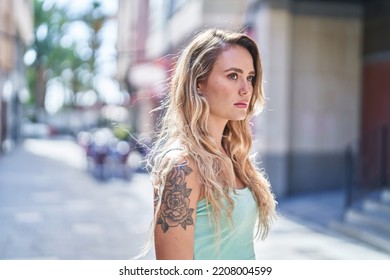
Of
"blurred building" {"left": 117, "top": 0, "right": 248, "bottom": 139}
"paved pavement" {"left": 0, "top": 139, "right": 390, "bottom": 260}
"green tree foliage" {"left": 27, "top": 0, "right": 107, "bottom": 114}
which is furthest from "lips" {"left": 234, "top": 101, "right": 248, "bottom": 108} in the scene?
"blurred building" {"left": 117, "top": 0, "right": 248, "bottom": 139}

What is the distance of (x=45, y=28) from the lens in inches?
377

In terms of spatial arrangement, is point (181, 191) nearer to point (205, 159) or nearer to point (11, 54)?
point (205, 159)

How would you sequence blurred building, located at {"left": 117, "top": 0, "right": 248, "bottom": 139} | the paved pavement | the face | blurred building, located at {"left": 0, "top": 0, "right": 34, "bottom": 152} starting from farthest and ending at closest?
blurred building, located at {"left": 0, "top": 0, "right": 34, "bottom": 152} < blurred building, located at {"left": 117, "top": 0, "right": 248, "bottom": 139} < the paved pavement < the face

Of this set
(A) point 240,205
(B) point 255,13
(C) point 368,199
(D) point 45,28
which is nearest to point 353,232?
(C) point 368,199

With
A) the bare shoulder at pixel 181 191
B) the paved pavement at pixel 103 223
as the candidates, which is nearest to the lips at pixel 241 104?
the bare shoulder at pixel 181 191

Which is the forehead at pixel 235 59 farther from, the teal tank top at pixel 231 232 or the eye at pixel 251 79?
the teal tank top at pixel 231 232

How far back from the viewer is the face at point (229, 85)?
1.82 metres

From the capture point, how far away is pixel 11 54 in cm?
1759

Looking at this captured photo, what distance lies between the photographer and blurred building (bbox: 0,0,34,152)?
51.9 ft

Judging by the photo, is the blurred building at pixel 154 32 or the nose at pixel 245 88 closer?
the nose at pixel 245 88

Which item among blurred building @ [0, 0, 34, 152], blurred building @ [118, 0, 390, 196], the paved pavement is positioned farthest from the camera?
blurred building @ [0, 0, 34, 152]

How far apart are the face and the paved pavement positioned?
3628mm

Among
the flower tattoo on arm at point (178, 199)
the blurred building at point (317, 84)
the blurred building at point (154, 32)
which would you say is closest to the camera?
the flower tattoo on arm at point (178, 199)

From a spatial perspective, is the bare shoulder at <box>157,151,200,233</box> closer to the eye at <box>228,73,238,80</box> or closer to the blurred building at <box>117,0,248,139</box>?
the eye at <box>228,73,238,80</box>
